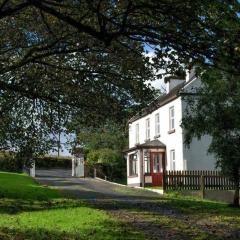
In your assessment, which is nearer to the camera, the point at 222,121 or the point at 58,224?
the point at 58,224

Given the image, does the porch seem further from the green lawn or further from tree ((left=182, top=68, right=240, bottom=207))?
the green lawn

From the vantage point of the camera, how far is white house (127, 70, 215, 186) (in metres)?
40.0

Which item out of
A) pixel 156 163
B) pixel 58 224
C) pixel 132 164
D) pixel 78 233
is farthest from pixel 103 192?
pixel 78 233

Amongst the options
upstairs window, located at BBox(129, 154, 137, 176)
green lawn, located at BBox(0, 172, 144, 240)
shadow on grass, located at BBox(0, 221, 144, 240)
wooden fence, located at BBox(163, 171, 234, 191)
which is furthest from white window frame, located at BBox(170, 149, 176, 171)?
shadow on grass, located at BBox(0, 221, 144, 240)

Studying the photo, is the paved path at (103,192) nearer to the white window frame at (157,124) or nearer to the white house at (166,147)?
the white house at (166,147)

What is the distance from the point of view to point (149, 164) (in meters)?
45.8

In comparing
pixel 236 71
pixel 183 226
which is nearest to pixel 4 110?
pixel 183 226

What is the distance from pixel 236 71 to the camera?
901cm

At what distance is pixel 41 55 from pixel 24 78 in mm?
2147

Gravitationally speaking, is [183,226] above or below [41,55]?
below

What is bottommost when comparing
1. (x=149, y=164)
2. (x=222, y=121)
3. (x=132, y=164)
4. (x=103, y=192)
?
(x=103, y=192)

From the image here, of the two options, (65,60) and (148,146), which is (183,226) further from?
(148,146)

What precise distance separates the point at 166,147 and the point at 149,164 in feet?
9.88

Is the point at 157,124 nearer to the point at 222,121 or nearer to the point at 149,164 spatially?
the point at 149,164
